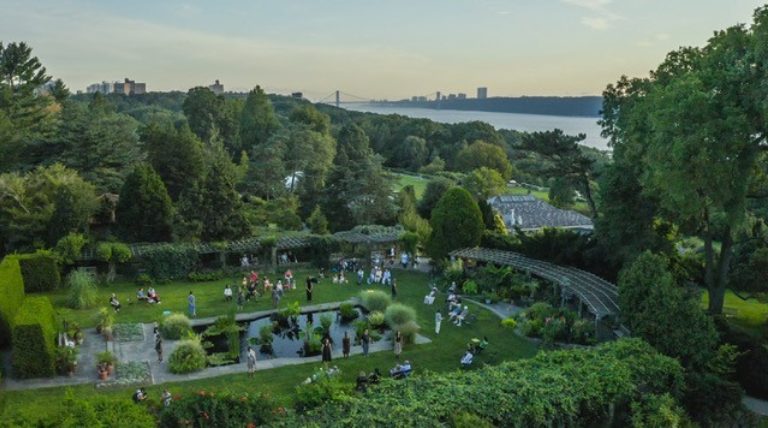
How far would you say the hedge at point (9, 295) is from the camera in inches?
816

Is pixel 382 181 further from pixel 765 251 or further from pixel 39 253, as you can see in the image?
pixel 765 251

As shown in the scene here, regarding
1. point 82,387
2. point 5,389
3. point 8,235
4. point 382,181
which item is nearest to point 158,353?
point 82,387

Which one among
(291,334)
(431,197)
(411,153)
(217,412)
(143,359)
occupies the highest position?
(411,153)

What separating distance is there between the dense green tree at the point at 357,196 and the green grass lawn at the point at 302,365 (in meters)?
10.8

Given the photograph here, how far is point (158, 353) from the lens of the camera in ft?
66.5

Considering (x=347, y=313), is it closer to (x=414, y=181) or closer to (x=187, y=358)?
(x=187, y=358)

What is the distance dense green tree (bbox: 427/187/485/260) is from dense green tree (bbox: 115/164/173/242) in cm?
1497

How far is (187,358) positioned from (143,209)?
56.7 feet

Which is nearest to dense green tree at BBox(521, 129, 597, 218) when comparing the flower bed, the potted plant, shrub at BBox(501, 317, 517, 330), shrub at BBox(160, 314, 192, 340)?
shrub at BBox(501, 317, 517, 330)

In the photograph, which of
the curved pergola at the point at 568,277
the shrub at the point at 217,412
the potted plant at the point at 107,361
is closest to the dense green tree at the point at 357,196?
the curved pergola at the point at 568,277

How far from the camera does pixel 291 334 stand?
78.2 ft

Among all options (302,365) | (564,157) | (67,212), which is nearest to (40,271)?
(67,212)

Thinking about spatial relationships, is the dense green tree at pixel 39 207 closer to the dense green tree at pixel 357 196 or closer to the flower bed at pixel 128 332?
the flower bed at pixel 128 332

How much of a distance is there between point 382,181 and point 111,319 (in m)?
24.4
